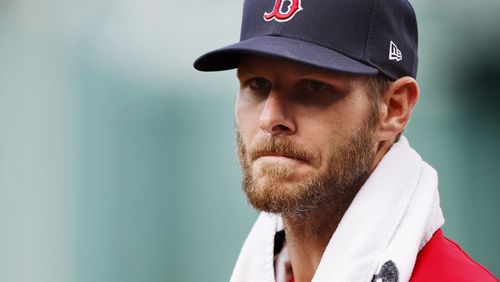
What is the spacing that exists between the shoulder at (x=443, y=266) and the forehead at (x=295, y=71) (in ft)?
1.54

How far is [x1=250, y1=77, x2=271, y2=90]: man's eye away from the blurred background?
292cm

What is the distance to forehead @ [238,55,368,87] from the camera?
1.93 m

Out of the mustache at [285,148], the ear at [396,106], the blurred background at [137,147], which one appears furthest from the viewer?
the blurred background at [137,147]

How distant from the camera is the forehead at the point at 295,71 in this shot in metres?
1.93

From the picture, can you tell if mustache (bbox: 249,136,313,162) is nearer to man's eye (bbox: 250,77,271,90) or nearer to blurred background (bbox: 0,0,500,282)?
man's eye (bbox: 250,77,271,90)

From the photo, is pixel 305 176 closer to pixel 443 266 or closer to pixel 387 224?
pixel 387 224

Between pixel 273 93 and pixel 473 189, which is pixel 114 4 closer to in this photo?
pixel 473 189

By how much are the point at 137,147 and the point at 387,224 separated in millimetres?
3166

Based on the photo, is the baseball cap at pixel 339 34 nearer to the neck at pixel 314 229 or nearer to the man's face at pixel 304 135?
the man's face at pixel 304 135

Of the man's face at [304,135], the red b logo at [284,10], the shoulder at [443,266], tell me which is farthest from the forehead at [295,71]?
the shoulder at [443,266]

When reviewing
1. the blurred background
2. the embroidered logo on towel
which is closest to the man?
the embroidered logo on towel

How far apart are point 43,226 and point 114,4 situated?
1.58 meters

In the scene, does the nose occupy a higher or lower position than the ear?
lower

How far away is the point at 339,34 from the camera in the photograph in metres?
1.97
